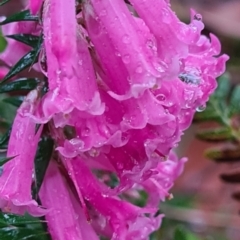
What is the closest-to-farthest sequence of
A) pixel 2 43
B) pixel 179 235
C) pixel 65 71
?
pixel 65 71 → pixel 179 235 → pixel 2 43

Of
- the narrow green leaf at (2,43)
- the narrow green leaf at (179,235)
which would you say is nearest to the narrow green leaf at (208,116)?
the narrow green leaf at (179,235)

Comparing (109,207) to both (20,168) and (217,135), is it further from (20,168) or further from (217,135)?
(217,135)

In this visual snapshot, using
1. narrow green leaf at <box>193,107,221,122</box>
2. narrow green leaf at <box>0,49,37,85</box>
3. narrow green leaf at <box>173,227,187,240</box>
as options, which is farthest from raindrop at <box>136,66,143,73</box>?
narrow green leaf at <box>193,107,221,122</box>

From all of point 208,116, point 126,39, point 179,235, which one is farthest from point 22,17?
point 208,116

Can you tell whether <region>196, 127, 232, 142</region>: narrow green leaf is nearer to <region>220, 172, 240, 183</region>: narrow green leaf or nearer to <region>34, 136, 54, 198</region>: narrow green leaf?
<region>220, 172, 240, 183</region>: narrow green leaf

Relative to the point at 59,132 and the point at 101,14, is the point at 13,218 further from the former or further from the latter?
the point at 101,14

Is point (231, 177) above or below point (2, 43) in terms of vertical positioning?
below

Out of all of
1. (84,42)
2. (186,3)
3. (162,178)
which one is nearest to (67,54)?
(84,42)
